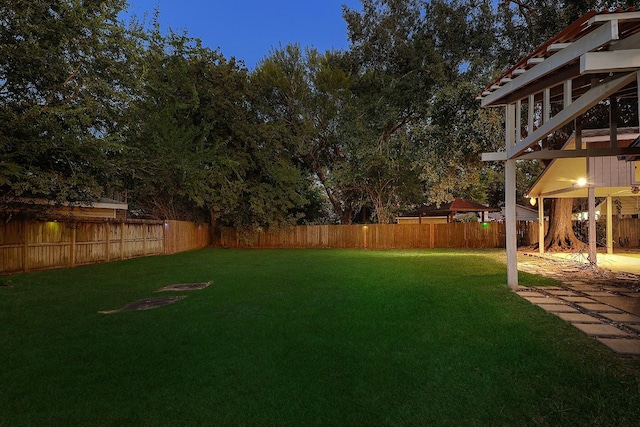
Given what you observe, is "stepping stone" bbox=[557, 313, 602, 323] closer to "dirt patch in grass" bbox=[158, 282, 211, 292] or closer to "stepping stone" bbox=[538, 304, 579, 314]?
"stepping stone" bbox=[538, 304, 579, 314]

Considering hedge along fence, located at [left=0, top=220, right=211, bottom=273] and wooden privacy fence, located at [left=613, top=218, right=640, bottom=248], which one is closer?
hedge along fence, located at [left=0, top=220, right=211, bottom=273]

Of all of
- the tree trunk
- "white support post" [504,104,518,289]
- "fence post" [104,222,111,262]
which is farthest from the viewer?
Result: the tree trunk

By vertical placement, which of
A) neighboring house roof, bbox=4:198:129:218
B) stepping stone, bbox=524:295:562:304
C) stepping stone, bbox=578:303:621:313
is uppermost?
neighboring house roof, bbox=4:198:129:218

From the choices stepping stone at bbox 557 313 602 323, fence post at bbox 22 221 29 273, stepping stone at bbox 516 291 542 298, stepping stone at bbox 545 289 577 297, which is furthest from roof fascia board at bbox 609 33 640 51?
fence post at bbox 22 221 29 273

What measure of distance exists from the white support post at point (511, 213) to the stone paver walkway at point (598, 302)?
30cm

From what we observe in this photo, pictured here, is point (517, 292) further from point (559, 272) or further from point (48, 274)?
point (48, 274)

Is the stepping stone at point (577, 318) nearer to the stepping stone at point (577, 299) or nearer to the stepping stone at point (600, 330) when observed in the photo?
the stepping stone at point (600, 330)

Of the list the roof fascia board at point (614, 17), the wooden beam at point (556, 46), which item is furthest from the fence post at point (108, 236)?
the roof fascia board at point (614, 17)

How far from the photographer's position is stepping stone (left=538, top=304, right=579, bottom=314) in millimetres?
4746

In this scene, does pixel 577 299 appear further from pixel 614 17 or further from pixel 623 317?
pixel 614 17

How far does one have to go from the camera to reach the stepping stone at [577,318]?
4266mm

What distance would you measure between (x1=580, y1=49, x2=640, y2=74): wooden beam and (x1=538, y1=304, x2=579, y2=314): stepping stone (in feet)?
9.52

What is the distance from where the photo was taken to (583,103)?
418 cm


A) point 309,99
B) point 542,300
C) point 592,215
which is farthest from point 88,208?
point 592,215
